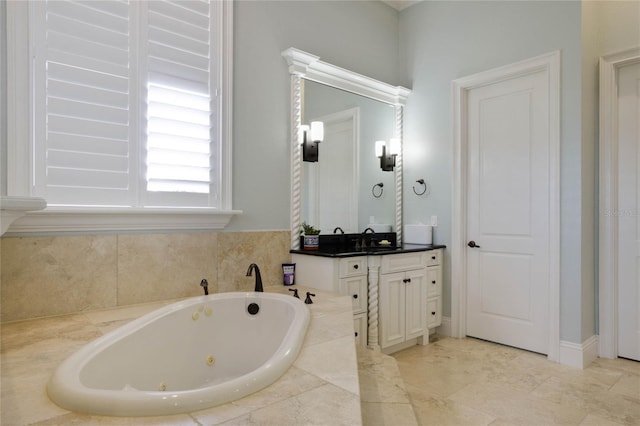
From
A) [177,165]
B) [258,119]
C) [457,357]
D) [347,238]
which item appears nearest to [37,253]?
[177,165]

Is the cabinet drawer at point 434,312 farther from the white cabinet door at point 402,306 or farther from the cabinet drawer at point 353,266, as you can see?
the cabinet drawer at point 353,266

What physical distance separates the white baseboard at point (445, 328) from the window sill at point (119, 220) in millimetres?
2131

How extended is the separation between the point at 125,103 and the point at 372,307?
2091 millimetres

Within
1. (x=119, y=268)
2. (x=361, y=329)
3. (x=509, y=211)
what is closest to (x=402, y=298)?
(x=361, y=329)

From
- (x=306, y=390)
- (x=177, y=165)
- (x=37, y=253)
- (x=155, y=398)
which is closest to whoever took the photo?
(x=155, y=398)

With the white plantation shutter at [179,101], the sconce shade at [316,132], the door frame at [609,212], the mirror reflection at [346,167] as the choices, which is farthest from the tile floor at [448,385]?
the sconce shade at [316,132]

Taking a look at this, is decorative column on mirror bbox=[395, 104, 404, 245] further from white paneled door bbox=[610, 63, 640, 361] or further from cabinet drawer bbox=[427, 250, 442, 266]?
white paneled door bbox=[610, 63, 640, 361]

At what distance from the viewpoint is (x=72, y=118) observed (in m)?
2.12

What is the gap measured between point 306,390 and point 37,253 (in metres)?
1.69

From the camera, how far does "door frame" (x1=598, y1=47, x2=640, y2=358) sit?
293 centimetres

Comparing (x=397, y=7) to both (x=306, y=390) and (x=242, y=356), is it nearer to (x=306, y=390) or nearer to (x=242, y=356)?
(x=242, y=356)

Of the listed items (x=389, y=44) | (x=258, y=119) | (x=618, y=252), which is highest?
(x=389, y=44)

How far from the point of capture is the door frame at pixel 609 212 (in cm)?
293

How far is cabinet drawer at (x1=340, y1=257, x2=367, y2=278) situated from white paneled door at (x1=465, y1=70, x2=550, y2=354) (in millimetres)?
1185
